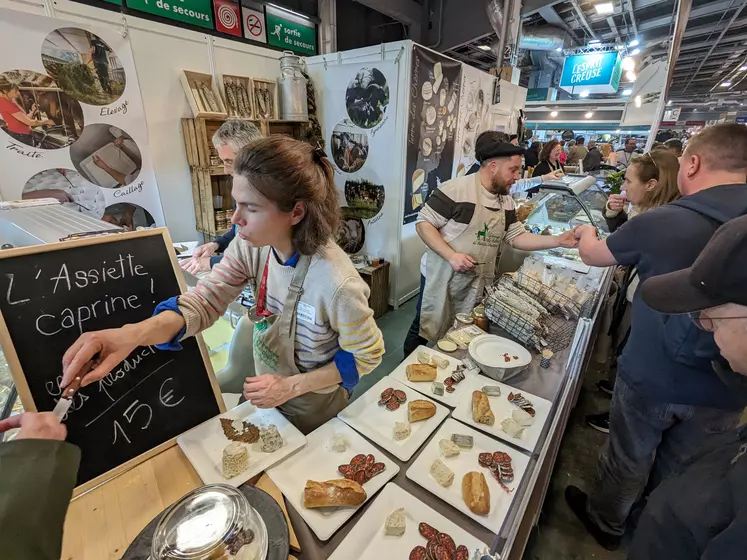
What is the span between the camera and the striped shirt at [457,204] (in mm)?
2277

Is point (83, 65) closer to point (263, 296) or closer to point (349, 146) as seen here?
→ point (349, 146)

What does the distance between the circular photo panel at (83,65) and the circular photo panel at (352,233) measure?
2.47m

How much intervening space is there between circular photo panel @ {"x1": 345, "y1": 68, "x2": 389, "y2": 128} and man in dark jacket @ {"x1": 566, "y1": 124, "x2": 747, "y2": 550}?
2797 mm

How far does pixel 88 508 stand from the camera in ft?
2.82

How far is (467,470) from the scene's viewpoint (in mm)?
1038

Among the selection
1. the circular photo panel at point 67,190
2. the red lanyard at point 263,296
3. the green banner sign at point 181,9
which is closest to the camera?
the red lanyard at point 263,296

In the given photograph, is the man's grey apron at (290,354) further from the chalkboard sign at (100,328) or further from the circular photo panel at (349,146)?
the circular photo panel at (349,146)

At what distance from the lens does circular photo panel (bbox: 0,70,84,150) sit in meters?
2.36

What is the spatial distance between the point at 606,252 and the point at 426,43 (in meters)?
6.27

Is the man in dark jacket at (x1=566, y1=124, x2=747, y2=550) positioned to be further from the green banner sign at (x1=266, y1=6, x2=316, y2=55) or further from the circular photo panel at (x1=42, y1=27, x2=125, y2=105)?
the green banner sign at (x1=266, y1=6, x2=316, y2=55)

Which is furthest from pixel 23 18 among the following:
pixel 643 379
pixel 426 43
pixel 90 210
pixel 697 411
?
pixel 426 43

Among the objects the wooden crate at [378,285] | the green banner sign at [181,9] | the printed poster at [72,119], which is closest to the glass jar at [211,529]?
the printed poster at [72,119]

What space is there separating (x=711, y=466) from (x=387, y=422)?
34.6 inches

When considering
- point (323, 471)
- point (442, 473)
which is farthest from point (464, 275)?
point (323, 471)
